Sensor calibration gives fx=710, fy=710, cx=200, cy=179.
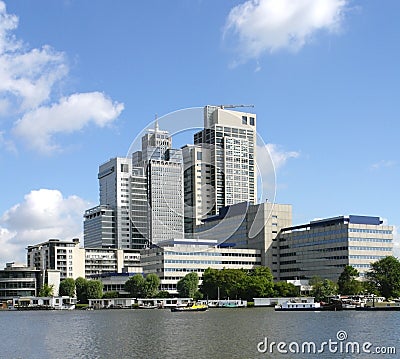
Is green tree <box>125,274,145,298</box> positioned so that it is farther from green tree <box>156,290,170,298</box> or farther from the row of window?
the row of window

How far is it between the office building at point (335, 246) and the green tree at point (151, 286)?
32399 mm

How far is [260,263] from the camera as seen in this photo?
16738 cm

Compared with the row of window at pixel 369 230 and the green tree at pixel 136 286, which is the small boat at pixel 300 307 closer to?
the row of window at pixel 369 230

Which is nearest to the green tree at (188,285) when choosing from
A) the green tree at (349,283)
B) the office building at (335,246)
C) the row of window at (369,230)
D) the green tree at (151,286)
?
the green tree at (151,286)

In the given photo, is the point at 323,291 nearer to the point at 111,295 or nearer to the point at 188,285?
the point at 188,285

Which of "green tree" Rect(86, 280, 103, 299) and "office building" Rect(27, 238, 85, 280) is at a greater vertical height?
"office building" Rect(27, 238, 85, 280)

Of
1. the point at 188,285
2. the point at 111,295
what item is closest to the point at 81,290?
the point at 111,295

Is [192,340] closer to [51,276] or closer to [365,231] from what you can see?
[365,231]

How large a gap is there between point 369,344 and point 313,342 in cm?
423

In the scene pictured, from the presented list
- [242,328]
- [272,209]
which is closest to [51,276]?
[272,209]

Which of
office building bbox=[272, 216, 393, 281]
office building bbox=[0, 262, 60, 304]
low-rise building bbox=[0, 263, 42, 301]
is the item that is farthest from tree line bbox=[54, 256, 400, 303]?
low-rise building bbox=[0, 263, 42, 301]

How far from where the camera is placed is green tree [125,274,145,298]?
14812cm

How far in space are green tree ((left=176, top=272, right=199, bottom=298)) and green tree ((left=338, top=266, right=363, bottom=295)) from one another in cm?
3039

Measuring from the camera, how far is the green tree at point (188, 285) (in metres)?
146
